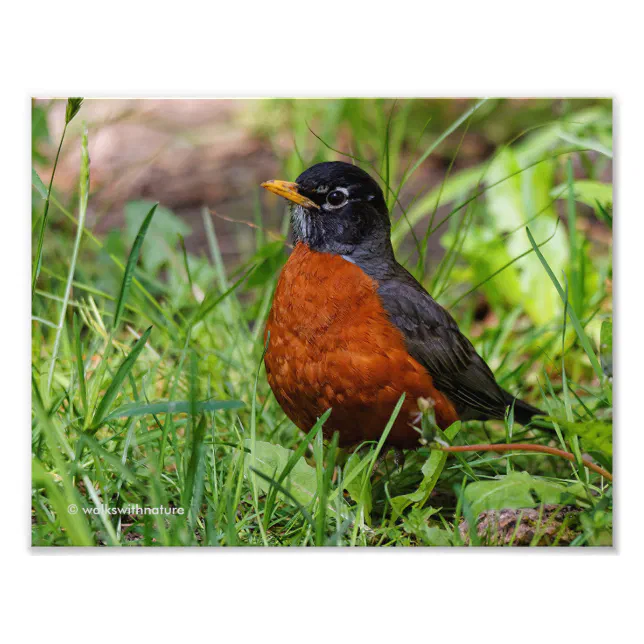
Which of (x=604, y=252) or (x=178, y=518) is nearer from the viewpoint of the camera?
(x=178, y=518)

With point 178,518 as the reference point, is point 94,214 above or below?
above

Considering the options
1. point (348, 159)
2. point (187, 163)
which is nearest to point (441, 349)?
point (348, 159)

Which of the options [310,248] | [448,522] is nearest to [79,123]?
[310,248]

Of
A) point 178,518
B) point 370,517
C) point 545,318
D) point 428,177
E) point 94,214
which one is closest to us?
point 178,518

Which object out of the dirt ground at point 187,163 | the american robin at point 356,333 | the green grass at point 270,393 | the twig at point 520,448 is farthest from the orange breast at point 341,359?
the dirt ground at point 187,163

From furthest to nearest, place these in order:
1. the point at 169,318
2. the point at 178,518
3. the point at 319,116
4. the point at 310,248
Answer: the point at 319,116, the point at 169,318, the point at 310,248, the point at 178,518

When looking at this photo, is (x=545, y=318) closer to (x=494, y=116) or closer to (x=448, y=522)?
(x=494, y=116)

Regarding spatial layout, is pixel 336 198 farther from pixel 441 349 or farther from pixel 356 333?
pixel 441 349
